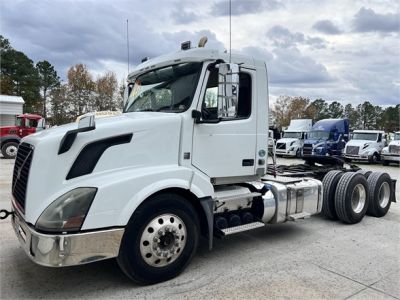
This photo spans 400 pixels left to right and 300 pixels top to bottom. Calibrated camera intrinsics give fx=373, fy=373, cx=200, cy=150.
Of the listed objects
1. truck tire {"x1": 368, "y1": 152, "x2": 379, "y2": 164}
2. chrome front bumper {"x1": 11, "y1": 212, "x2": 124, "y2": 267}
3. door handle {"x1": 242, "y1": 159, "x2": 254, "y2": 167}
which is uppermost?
door handle {"x1": 242, "y1": 159, "x2": 254, "y2": 167}

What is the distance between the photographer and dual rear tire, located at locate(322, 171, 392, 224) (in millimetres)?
6703

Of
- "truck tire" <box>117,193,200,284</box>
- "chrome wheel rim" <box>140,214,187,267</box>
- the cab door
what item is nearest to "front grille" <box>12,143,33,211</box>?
"truck tire" <box>117,193,200,284</box>

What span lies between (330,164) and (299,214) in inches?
116

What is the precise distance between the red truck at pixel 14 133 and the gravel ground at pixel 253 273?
53.3ft

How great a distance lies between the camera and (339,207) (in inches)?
264

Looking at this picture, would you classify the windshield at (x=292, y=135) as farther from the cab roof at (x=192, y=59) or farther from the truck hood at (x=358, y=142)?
the cab roof at (x=192, y=59)

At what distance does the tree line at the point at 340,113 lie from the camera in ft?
217

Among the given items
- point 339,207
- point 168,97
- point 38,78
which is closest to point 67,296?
point 168,97

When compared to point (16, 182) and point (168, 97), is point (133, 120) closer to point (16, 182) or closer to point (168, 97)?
point (168, 97)

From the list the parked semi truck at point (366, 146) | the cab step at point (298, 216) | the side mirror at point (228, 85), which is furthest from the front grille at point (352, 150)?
the side mirror at point (228, 85)

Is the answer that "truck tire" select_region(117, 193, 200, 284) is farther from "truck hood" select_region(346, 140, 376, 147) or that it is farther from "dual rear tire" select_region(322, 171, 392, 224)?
"truck hood" select_region(346, 140, 376, 147)

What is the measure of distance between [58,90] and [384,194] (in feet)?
167

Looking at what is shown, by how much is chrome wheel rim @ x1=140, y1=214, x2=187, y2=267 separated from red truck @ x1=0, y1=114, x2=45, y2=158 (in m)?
18.2

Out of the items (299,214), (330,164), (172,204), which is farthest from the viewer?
(330,164)
